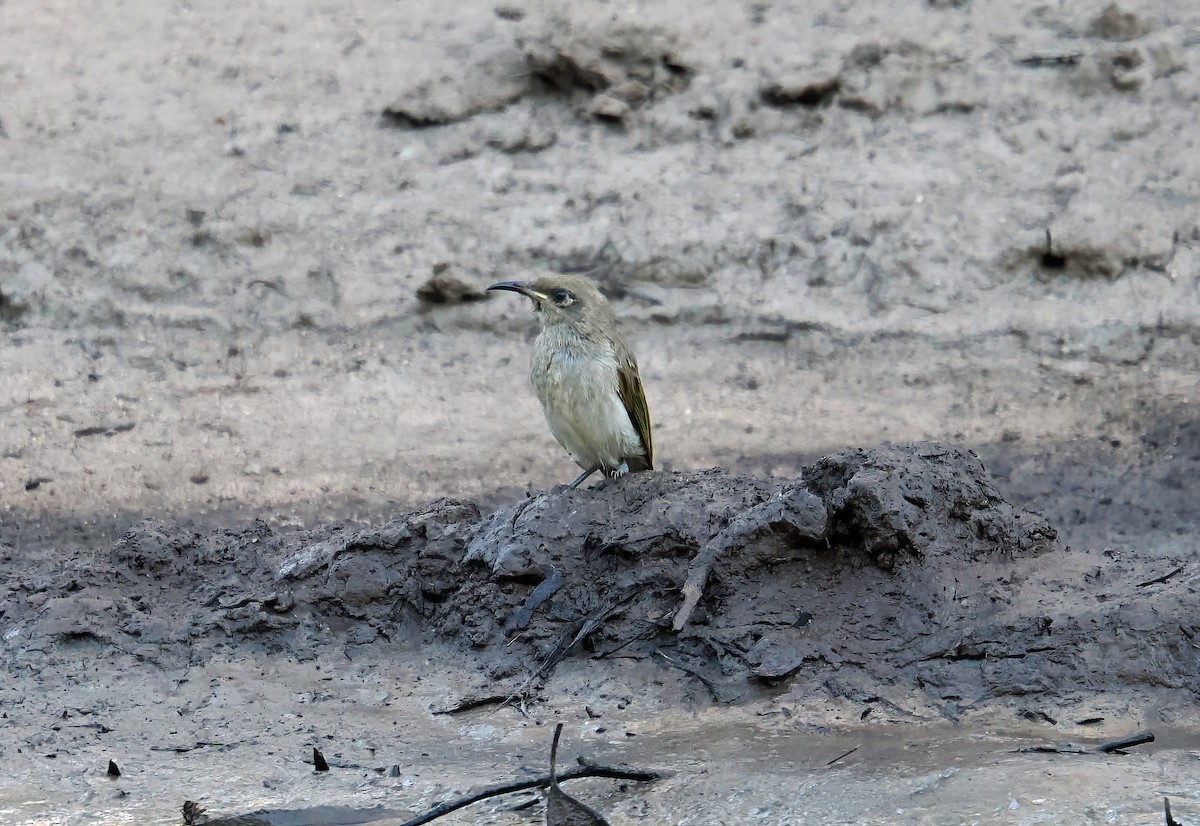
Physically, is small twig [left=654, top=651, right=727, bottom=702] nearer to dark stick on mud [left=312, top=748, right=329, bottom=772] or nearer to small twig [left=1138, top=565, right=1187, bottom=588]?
dark stick on mud [left=312, top=748, right=329, bottom=772]

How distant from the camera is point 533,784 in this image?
13.0 ft

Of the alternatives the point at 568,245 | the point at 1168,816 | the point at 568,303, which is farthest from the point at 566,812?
the point at 568,245

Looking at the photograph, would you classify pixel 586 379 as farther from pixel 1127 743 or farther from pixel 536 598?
pixel 1127 743

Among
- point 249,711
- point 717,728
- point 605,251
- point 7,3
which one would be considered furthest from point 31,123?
point 717,728

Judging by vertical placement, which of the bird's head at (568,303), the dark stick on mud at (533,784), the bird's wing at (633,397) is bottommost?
the dark stick on mud at (533,784)

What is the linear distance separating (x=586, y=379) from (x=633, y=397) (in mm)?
289

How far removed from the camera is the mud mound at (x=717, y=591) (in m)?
4.79

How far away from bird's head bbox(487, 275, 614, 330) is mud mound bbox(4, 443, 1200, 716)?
0.87 metres

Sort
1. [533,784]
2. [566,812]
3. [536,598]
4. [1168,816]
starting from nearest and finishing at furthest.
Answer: [1168,816] → [566,812] → [533,784] → [536,598]

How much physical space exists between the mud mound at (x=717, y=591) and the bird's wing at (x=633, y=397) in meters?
0.56

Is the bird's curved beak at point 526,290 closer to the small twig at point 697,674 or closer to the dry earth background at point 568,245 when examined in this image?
the dry earth background at point 568,245

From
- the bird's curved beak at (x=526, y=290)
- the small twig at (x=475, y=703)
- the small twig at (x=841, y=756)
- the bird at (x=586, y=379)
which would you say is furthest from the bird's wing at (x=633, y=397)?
the small twig at (x=841, y=756)

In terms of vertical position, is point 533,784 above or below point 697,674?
above

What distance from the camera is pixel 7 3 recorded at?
1105 centimetres
